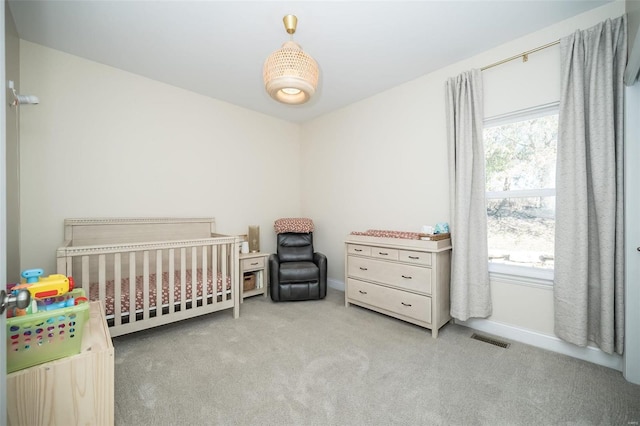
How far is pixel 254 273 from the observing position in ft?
12.1

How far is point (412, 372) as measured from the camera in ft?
6.27

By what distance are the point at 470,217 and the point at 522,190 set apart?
49 centimetres

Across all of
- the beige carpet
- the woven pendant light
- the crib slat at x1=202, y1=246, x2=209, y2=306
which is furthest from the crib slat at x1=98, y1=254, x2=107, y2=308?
the woven pendant light

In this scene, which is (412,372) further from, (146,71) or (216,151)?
(146,71)

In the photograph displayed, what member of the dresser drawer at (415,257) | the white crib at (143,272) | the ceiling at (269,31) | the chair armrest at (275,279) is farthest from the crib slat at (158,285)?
the dresser drawer at (415,257)

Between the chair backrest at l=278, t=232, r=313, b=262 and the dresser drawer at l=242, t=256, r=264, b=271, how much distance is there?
26cm

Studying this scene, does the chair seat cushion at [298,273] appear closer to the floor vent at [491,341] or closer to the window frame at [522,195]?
the floor vent at [491,341]

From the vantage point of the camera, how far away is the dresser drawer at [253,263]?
11.4 ft

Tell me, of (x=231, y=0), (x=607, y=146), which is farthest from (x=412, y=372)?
(x=231, y=0)

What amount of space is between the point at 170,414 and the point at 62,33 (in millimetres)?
3066

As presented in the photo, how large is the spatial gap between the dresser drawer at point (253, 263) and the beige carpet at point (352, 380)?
954 millimetres

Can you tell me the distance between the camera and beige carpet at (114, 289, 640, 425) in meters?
1.52

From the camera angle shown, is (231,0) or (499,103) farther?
(499,103)

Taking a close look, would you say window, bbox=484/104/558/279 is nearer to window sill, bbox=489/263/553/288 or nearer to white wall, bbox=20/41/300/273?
window sill, bbox=489/263/553/288
